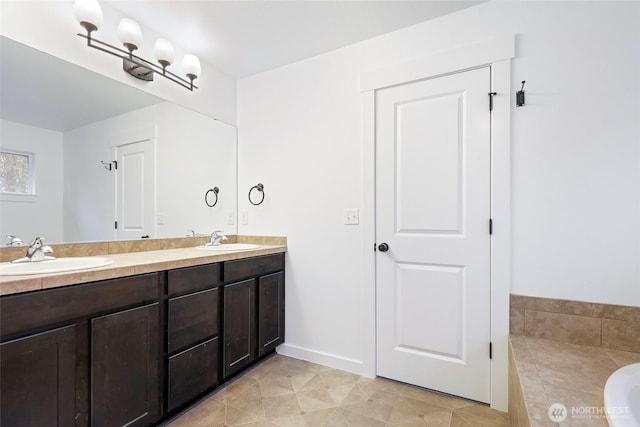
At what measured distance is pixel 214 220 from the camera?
244 centimetres

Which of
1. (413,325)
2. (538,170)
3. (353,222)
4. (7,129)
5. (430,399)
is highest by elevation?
(7,129)

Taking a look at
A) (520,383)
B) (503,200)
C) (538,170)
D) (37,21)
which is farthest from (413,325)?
(37,21)

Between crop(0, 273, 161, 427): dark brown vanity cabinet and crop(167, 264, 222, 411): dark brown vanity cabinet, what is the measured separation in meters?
0.08

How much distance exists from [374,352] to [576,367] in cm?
107

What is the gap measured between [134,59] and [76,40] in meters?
0.29

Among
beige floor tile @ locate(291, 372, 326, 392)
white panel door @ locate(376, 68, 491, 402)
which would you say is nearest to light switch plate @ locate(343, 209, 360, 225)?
white panel door @ locate(376, 68, 491, 402)

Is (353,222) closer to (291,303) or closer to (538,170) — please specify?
(291,303)

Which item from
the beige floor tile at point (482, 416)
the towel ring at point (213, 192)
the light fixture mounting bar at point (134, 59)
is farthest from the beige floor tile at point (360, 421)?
the light fixture mounting bar at point (134, 59)

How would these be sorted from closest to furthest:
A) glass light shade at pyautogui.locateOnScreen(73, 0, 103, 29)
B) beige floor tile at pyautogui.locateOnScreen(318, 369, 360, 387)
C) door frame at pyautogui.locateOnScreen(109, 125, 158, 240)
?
glass light shade at pyautogui.locateOnScreen(73, 0, 103, 29) → door frame at pyautogui.locateOnScreen(109, 125, 158, 240) → beige floor tile at pyautogui.locateOnScreen(318, 369, 360, 387)

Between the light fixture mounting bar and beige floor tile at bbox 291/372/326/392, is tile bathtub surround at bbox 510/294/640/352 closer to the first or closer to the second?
beige floor tile at bbox 291/372/326/392

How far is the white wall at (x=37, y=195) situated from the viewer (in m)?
1.40

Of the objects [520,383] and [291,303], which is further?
[291,303]

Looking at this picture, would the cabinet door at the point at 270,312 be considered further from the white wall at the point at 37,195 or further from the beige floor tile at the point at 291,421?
the white wall at the point at 37,195

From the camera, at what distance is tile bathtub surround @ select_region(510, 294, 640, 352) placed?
139 centimetres
